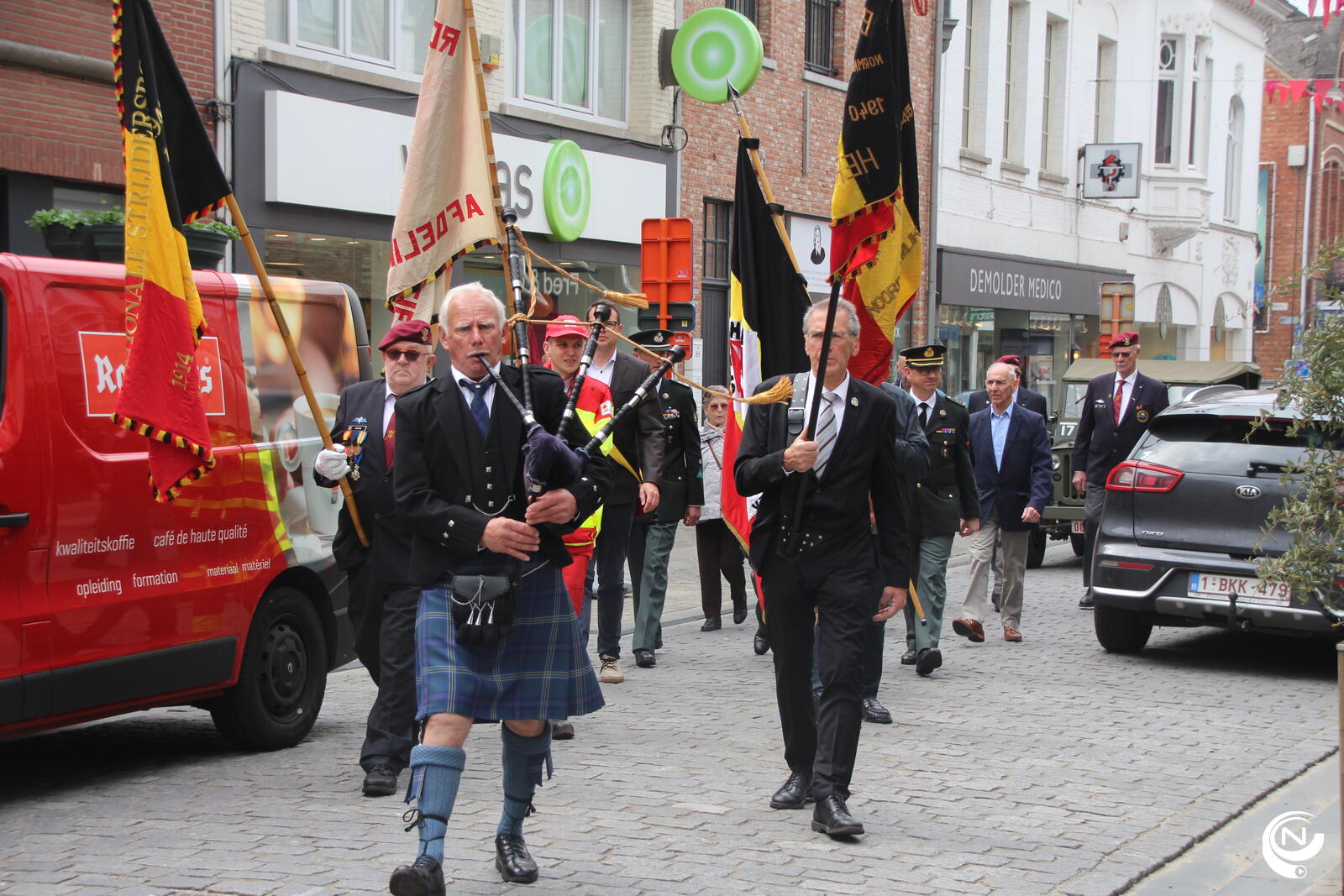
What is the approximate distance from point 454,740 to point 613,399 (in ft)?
13.4

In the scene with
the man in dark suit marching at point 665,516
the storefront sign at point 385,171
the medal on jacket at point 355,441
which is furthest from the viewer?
the storefront sign at point 385,171

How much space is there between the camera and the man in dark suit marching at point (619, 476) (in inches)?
338

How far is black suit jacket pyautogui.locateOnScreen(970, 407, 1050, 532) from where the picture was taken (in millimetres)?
10625

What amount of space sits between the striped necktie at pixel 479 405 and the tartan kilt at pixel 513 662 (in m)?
0.45

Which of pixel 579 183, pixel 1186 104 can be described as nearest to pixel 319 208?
pixel 579 183

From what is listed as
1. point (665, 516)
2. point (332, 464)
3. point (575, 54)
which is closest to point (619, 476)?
point (665, 516)

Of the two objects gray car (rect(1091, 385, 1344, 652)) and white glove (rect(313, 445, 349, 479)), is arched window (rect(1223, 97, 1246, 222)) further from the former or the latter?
white glove (rect(313, 445, 349, 479))

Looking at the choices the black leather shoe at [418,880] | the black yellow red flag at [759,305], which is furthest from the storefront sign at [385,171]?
the black leather shoe at [418,880]

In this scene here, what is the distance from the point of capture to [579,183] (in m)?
18.1

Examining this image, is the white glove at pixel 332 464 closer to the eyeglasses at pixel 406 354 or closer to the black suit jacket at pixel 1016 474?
the eyeglasses at pixel 406 354

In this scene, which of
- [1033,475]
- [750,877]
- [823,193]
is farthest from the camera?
[823,193]

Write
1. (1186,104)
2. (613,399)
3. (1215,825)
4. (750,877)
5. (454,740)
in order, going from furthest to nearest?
1. (1186,104)
2. (613,399)
3. (1215,825)
4. (750,877)
5. (454,740)

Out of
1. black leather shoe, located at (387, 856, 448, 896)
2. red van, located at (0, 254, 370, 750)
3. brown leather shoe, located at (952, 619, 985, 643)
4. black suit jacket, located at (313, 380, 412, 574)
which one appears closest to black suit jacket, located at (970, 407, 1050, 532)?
brown leather shoe, located at (952, 619, 985, 643)

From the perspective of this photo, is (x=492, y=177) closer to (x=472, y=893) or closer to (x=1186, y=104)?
(x=472, y=893)
